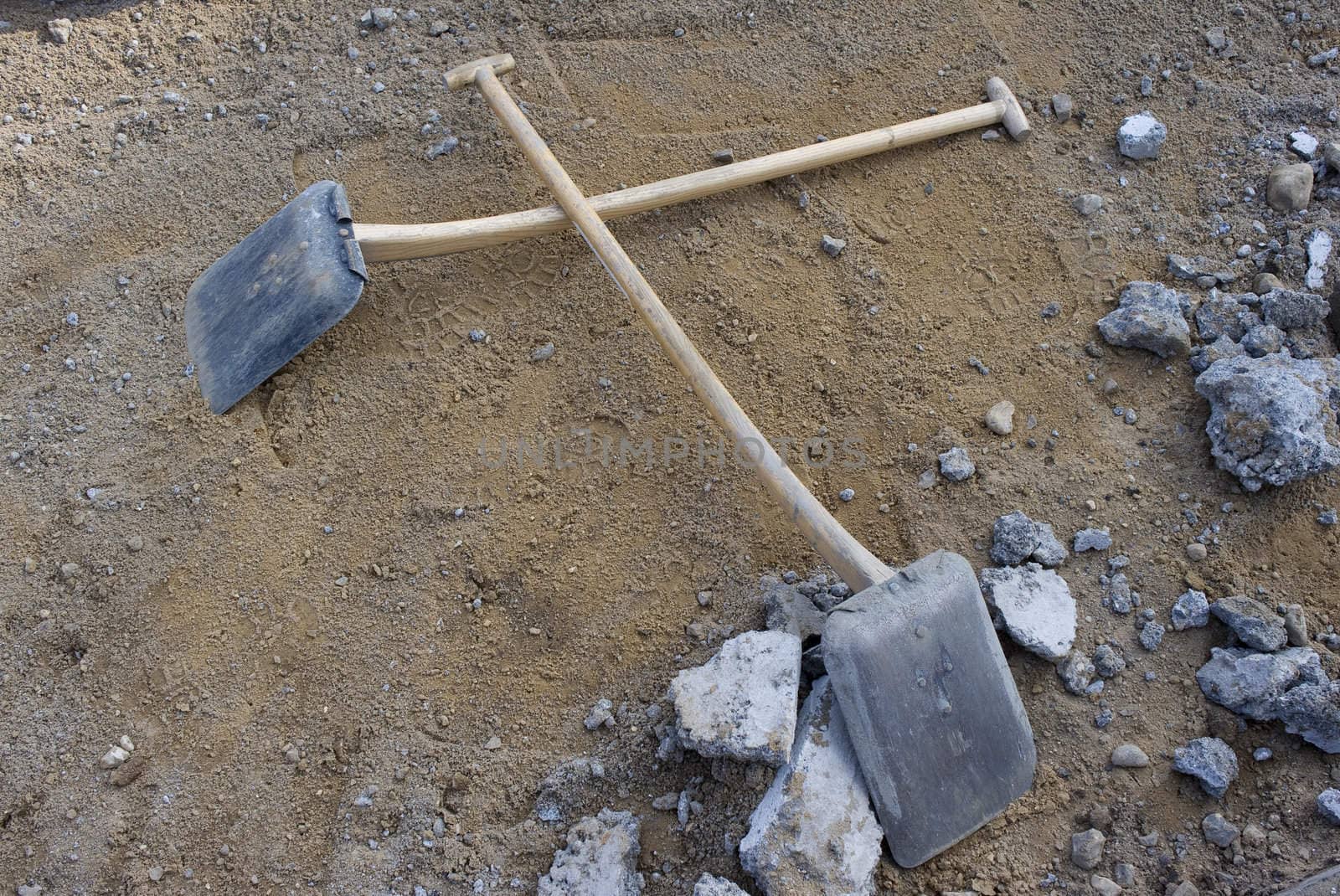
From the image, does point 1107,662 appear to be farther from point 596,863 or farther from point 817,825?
point 596,863

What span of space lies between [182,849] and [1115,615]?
2677 mm

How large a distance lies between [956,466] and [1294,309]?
1231 mm

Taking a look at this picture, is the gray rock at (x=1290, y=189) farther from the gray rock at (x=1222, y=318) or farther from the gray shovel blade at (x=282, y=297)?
the gray shovel blade at (x=282, y=297)

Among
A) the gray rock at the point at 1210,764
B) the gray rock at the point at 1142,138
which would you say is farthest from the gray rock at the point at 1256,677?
the gray rock at the point at 1142,138

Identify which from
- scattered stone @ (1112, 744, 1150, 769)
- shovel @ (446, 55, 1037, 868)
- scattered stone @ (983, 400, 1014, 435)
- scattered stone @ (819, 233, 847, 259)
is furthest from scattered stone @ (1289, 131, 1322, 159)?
scattered stone @ (1112, 744, 1150, 769)

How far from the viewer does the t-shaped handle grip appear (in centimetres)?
336

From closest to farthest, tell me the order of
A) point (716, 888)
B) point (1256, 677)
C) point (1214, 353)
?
point (716, 888) → point (1256, 677) → point (1214, 353)

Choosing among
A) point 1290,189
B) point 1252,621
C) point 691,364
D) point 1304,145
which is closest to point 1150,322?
point 1290,189

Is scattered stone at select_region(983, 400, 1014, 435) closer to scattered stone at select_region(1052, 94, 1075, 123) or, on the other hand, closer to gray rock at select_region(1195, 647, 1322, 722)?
gray rock at select_region(1195, 647, 1322, 722)

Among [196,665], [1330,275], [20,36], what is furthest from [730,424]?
[20,36]

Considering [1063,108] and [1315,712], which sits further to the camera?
[1063,108]

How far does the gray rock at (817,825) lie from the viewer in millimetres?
2131

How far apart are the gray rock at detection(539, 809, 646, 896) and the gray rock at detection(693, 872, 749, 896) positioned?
0.66 feet

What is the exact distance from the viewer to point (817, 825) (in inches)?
85.6
